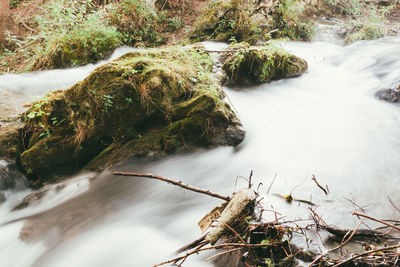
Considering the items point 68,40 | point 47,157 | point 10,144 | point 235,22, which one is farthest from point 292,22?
point 10,144

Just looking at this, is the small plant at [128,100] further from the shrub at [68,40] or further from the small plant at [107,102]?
the shrub at [68,40]

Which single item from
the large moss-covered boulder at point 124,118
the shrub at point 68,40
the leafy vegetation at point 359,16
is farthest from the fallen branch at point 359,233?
the leafy vegetation at point 359,16

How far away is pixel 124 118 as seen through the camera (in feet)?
11.6

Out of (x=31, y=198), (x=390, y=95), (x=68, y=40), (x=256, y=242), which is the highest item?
(x=68, y=40)

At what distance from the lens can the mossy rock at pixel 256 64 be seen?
526cm

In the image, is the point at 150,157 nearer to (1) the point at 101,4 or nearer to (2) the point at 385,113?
(2) the point at 385,113

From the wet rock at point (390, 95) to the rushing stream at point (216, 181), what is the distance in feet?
0.50

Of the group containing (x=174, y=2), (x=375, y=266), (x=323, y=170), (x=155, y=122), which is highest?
(x=174, y=2)

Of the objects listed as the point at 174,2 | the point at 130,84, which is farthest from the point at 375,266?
the point at 174,2

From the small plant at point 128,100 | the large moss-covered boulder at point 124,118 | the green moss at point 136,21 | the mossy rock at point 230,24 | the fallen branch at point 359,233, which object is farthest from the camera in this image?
the mossy rock at point 230,24

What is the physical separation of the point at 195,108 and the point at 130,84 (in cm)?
104

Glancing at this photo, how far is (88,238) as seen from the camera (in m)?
2.54

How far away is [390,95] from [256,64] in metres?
2.90

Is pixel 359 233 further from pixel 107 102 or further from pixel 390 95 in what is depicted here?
pixel 390 95
